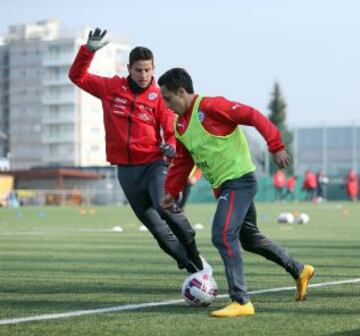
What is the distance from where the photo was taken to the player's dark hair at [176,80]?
8.15 m

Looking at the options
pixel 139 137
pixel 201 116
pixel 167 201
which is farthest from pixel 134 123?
pixel 201 116

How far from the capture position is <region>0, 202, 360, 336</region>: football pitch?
279 inches

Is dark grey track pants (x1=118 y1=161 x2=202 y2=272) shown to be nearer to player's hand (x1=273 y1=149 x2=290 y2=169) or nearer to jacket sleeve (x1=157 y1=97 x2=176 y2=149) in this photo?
jacket sleeve (x1=157 y1=97 x2=176 y2=149)

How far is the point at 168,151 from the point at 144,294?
4.57 ft

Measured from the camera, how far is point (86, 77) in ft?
34.3

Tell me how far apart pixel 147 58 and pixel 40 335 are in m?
3.60

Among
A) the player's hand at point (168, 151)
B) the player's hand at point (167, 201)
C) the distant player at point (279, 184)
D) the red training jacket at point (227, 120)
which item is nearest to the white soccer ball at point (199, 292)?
the player's hand at point (167, 201)

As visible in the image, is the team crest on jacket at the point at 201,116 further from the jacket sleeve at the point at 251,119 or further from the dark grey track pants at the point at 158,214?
the dark grey track pants at the point at 158,214

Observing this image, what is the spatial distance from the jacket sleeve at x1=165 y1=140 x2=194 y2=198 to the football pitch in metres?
0.91

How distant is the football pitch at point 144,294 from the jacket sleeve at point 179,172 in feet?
2.98

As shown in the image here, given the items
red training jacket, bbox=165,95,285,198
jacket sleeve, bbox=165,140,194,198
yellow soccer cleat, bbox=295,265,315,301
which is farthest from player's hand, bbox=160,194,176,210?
yellow soccer cleat, bbox=295,265,315,301

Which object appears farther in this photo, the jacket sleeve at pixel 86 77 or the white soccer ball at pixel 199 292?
the jacket sleeve at pixel 86 77

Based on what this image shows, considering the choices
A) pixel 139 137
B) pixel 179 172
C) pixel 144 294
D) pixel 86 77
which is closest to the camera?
pixel 179 172

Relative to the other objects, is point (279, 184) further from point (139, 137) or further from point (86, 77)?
point (139, 137)
